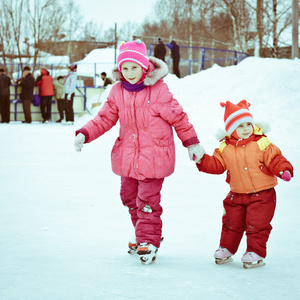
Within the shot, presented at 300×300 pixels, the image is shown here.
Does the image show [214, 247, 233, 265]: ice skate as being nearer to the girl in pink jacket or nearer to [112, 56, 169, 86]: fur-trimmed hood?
the girl in pink jacket

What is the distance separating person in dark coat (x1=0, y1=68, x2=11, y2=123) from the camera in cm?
1342

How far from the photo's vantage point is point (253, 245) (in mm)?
2658

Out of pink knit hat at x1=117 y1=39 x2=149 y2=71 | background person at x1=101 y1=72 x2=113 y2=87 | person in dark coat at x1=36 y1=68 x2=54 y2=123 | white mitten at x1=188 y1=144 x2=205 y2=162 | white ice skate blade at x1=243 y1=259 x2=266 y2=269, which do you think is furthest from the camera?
background person at x1=101 y1=72 x2=113 y2=87

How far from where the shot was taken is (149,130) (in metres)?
2.81

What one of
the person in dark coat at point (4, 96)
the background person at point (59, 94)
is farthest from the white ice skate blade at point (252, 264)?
the background person at point (59, 94)

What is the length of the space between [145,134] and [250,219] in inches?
27.6

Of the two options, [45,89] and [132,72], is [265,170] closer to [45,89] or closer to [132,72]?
[132,72]

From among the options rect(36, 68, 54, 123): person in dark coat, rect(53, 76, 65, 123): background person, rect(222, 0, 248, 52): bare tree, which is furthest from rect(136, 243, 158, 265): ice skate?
rect(222, 0, 248, 52): bare tree

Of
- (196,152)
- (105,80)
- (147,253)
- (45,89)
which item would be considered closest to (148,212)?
(147,253)

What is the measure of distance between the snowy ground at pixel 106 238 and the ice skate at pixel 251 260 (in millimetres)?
49

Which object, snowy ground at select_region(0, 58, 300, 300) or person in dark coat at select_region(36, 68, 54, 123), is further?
person in dark coat at select_region(36, 68, 54, 123)

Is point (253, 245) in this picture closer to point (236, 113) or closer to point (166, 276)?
point (166, 276)

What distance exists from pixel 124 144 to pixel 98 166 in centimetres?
347

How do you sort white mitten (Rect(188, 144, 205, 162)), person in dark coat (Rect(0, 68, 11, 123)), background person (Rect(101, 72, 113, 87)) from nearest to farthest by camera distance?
white mitten (Rect(188, 144, 205, 162))
person in dark coat (Rect(0, 68, 11, 123))
background person (Rect(101, 72, 113, 87))
